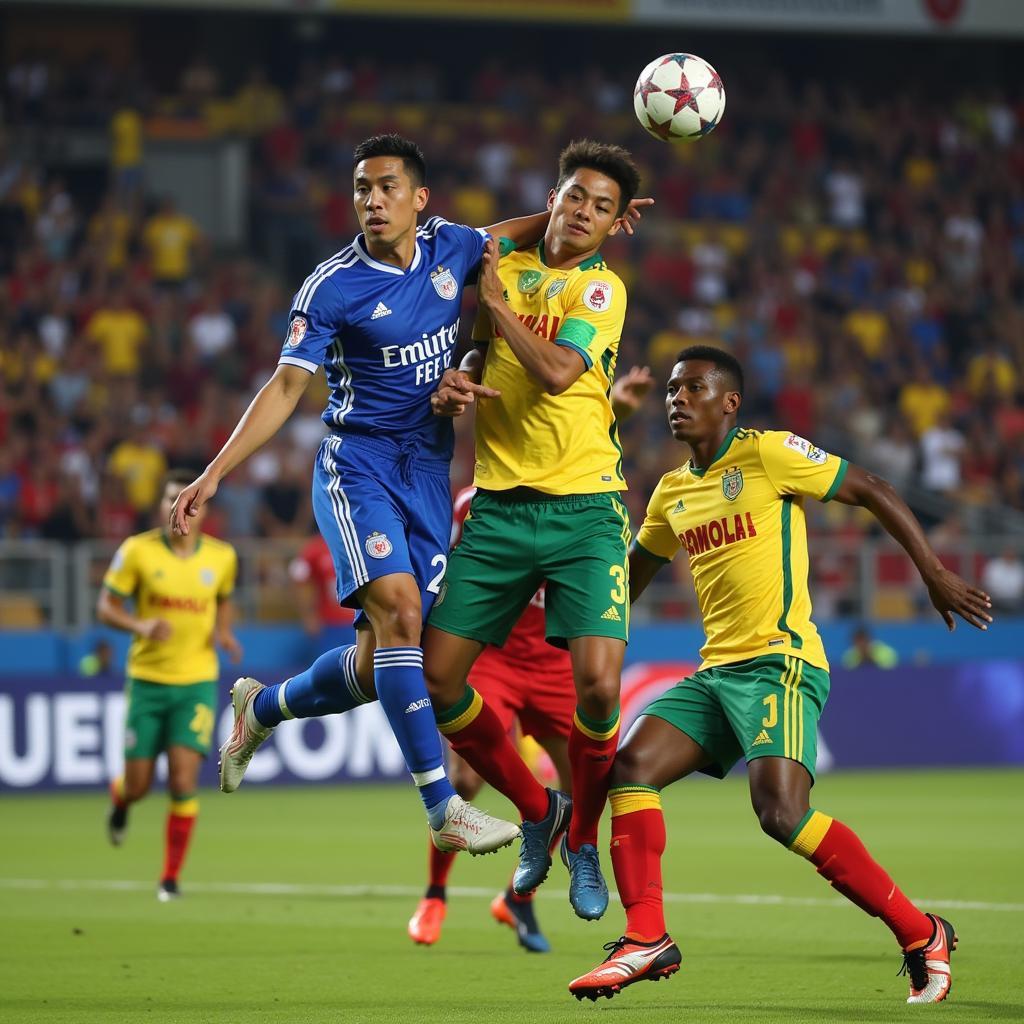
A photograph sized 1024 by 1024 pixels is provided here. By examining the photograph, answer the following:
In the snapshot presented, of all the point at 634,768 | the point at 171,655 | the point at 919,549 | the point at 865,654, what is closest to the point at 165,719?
the point at 171,655

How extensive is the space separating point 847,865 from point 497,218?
64.3 ft

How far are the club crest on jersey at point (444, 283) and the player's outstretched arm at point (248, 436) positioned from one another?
0.66 m

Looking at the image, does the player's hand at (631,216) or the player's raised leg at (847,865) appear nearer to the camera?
the player's raised leg at (847,865)

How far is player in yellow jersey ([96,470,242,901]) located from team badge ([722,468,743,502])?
15.8ft

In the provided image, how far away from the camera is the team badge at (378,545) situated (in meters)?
7.34

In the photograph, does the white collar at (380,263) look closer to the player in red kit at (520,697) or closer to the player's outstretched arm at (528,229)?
the player's outstretched arm at (528,229)

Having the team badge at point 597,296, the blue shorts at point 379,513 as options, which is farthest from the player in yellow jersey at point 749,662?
the blue shorts at point 379,513

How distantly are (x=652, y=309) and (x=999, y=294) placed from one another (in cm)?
578

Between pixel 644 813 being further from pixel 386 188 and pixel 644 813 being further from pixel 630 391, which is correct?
pixel 386 188

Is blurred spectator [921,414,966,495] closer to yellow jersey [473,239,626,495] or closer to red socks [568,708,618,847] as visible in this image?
yellow jersey [473,239,626,495]

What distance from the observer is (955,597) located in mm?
6844

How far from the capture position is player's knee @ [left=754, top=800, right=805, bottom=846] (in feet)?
22.8

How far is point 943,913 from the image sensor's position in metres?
9.78

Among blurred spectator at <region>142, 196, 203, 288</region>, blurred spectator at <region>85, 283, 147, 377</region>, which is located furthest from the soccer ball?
blurred spectator at <region>142, 196, 203, 288</region>
